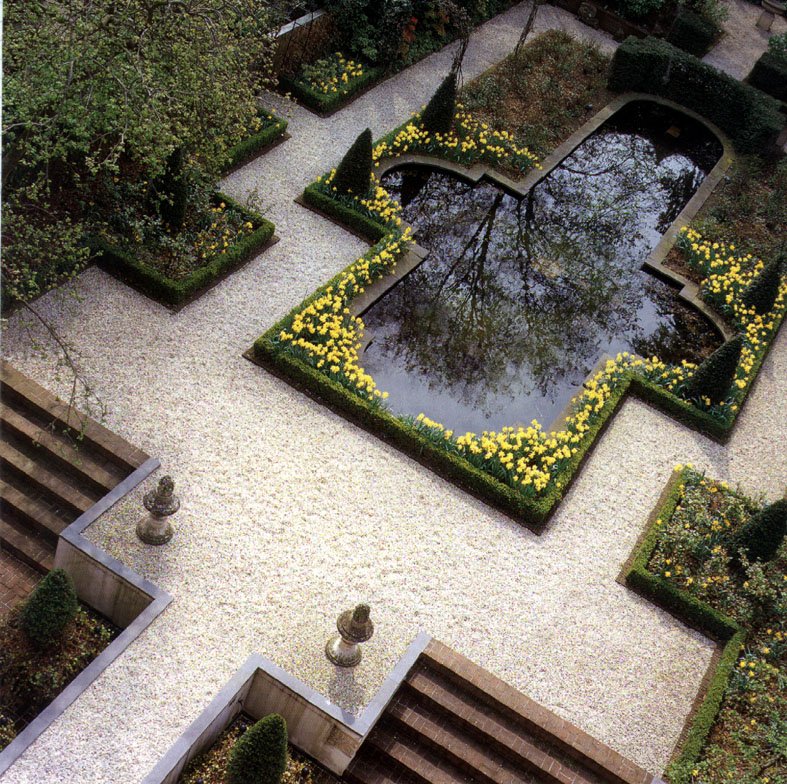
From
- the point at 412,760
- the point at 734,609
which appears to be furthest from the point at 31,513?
the point at 734,609

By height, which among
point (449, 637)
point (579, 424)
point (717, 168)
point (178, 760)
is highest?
point (717, 168)

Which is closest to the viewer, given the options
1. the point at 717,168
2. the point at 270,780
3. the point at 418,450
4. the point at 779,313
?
the point at 270,780

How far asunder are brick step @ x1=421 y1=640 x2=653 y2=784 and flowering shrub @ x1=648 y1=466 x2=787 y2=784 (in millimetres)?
764

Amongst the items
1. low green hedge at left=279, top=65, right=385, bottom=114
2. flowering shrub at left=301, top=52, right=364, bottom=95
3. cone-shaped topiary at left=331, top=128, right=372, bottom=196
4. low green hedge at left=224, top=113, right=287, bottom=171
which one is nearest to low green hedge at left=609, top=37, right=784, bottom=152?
flowering shrub at left=301, top=52, right=364, bottom=95

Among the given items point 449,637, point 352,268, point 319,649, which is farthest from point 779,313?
point 319,649

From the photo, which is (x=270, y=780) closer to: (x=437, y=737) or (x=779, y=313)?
(x=437, y=737)

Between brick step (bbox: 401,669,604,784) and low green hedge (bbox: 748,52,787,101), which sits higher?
low green hedge (bbox: 748,52,787,101)

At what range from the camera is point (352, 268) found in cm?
1722

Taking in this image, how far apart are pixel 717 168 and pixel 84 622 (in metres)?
18.6

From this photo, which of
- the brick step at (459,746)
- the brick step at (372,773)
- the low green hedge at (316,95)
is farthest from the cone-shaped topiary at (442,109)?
the brick step at (372,773)

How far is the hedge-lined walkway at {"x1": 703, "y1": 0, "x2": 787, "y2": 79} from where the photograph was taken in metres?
27.9

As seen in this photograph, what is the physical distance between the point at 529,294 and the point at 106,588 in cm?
1021

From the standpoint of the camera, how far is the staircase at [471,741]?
11836 mm

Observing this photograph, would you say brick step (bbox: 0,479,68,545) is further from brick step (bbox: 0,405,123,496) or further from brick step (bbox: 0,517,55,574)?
brick step (bbox: 0,405,123,496)
